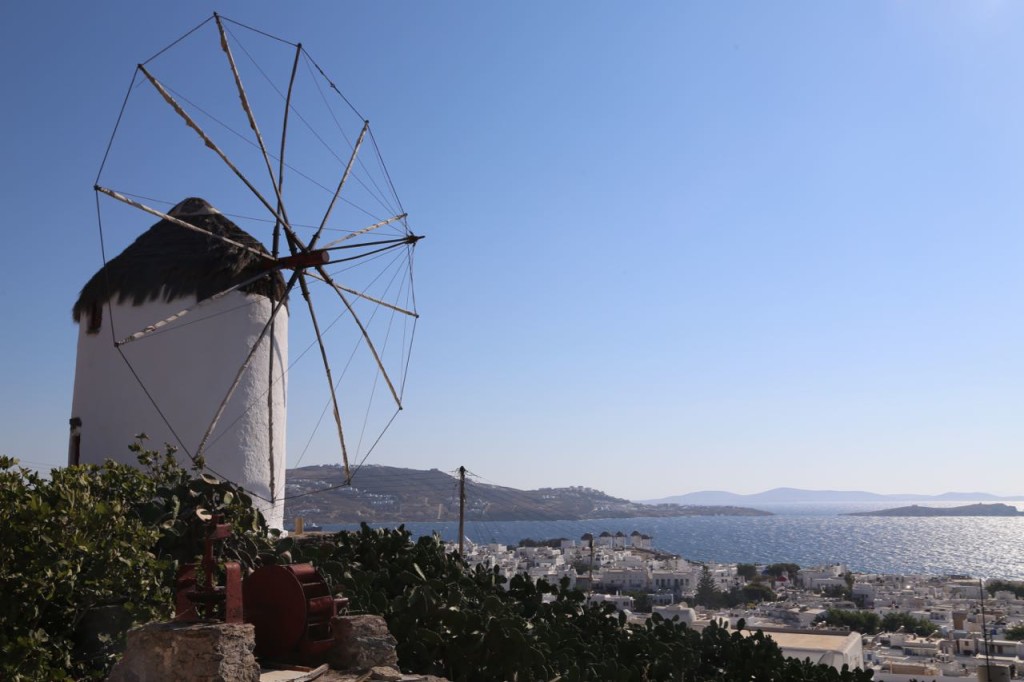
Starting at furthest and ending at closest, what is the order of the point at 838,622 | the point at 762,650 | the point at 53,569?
the point at 838,622
the point at 762,650
the point at 53,569

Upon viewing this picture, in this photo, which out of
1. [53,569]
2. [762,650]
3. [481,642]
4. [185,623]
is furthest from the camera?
[762,650]

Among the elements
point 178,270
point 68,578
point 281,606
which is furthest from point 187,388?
point 281,606

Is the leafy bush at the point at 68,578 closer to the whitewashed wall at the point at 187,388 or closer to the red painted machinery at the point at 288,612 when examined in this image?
the red painted machinery at the point at 288,612

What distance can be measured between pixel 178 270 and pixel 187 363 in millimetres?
1259

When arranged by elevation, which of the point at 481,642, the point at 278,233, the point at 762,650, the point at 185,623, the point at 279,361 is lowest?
the point at 762,650

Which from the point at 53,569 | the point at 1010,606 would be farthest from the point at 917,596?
the point at 53,569

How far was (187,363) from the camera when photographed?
10.8 meters

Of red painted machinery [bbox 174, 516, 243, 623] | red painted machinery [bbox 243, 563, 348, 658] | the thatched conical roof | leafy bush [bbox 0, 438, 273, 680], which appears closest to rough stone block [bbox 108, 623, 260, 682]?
red painted machinery [bbox 174, 516, 243, 623]

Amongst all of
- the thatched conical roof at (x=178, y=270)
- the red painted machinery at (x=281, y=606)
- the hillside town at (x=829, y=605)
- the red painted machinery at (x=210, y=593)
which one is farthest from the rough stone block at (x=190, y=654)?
the hillside town at (x=829, y=605)

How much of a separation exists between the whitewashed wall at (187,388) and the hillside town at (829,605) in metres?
12.9

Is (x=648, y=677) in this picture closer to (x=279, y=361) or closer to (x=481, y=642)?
(x=481, y=642)

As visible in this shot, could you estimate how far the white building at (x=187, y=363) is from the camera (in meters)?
10.7

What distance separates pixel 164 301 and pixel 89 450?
206cm

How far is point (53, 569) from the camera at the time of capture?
4730mm
